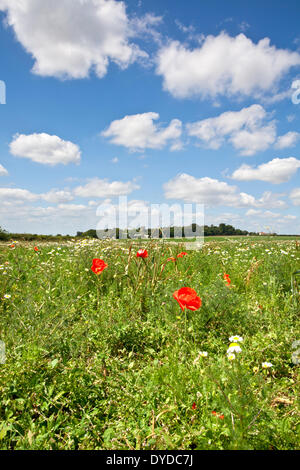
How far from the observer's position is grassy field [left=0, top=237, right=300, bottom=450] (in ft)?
5.55

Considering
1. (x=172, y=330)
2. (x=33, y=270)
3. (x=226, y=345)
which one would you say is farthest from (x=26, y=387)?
(x=33, y=270)

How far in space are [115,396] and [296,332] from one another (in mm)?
1839

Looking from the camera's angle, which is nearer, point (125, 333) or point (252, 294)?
point (125, 333)

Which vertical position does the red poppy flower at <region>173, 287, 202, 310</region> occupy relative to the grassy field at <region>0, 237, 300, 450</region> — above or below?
above

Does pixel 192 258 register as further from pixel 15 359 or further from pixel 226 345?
pixel 15 359

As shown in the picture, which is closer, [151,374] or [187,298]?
[151,374]

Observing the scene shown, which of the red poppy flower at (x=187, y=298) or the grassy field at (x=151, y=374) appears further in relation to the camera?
the red poppy flower at (x=187, y=298)

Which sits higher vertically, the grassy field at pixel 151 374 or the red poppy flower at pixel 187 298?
the red poppy flower at pixel 187 298

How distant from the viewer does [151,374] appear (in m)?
2.22

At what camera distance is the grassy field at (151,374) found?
1691 millimetres

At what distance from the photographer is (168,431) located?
5.84ft

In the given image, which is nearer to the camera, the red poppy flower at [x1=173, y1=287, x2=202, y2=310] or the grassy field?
the grassy field

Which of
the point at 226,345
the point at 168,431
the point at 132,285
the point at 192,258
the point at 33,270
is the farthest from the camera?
the point at 192,258

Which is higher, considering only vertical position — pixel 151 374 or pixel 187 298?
pixel 187 298
